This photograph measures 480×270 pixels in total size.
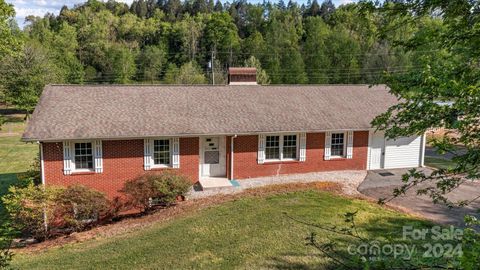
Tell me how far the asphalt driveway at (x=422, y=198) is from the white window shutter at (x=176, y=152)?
774 cm

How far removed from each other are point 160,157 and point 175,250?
5.88m

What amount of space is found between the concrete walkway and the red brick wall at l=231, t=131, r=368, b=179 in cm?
27

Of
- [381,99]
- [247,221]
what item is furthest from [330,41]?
[247,221]

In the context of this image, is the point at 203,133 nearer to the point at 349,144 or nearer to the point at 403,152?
the point at 349,144

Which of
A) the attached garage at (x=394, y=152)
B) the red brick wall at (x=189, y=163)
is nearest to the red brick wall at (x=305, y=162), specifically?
the red brick wall at (x=189, y=163)

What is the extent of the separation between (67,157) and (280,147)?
29.0 feet

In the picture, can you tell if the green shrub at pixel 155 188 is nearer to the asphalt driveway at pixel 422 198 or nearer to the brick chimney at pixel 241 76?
the asphalt driveway at pixel 422 198

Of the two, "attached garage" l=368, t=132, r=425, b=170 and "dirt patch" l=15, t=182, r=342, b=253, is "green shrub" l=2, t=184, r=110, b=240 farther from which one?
"attached garage" l=368, t=132, r=425, b=170

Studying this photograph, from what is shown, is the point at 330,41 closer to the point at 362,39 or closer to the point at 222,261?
the point at 362,39

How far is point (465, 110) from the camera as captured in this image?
4145 mm

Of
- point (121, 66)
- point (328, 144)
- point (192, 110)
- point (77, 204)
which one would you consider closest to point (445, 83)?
point (77, 204)

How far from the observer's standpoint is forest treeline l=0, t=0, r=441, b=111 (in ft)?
149

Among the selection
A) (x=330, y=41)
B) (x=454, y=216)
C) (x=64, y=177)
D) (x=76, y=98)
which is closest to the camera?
(x=454, y=216)

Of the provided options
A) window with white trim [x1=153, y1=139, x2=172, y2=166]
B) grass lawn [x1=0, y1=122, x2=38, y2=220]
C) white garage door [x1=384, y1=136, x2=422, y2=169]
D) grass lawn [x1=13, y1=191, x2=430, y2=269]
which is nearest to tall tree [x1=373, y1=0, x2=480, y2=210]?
grass lawn [x1=13, y1=191, x2=430, y2=269]
